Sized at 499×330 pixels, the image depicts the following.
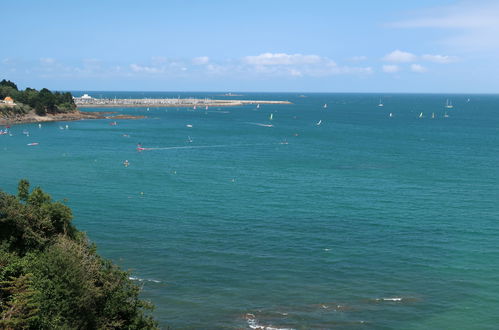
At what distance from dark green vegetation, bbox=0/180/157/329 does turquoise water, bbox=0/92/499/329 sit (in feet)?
19.2

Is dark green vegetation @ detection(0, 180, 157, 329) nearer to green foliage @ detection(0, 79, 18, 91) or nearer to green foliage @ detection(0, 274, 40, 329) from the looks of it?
green foliage @ detection(0, 274, 40, 329)

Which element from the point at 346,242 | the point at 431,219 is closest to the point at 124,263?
the point at 346,242

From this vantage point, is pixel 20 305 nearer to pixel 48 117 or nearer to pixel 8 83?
pixel 48 117

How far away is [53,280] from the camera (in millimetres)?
23047

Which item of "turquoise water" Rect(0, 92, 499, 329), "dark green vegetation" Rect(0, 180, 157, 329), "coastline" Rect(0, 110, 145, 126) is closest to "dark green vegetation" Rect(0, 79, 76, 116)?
"coastline" Rect(0, 110, 145, 126)

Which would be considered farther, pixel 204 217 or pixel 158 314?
pixel 204 217

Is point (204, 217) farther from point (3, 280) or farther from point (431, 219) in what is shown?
point (3, 280)

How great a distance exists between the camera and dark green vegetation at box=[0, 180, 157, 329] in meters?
20.8

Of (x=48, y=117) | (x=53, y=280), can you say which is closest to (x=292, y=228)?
(x=53, y=280)

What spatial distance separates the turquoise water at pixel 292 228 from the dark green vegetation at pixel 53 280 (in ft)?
19.2

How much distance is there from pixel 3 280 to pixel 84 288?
354 cm

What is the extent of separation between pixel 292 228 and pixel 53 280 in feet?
91.6

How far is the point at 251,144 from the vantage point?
10969 centimetres

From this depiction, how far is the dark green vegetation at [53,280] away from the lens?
819 inches
